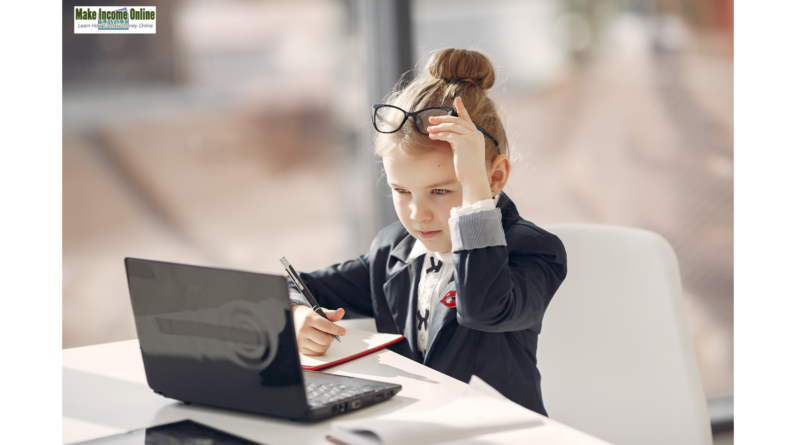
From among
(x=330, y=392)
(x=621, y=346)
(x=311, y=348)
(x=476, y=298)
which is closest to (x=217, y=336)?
(x=330, y=392)

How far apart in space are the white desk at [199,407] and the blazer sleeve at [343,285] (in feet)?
1.07

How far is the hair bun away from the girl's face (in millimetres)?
187

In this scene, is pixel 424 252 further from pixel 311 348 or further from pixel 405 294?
pixel 311 348

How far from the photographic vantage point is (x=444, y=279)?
1099mm

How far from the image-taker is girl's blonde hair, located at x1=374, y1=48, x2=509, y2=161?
1.07 m

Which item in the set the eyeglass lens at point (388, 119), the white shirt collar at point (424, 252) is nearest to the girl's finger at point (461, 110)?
the eyeglass lens at point (388, 119)

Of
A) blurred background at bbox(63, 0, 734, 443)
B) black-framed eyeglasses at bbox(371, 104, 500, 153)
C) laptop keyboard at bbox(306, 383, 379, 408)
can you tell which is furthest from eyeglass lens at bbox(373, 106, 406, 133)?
blurred background at bbox(63, 0, 734, 443)

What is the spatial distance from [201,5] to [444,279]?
1.07 meters

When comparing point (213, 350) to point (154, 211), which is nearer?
point (213, 350)

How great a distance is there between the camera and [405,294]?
1.14 m

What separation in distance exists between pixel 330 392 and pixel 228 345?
0.12 metres
